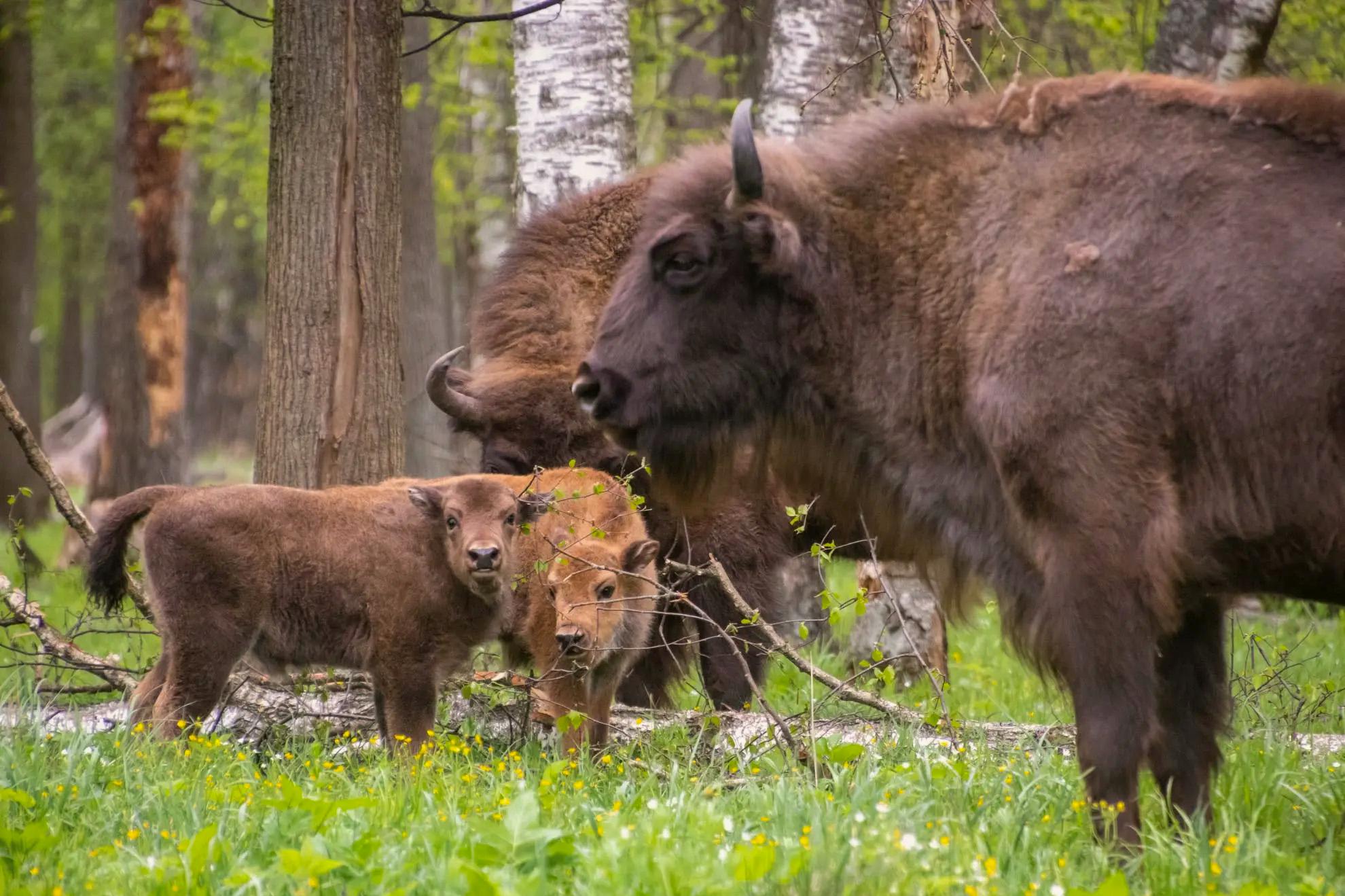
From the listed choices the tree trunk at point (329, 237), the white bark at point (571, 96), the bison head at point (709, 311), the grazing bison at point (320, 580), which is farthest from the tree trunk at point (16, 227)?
the bison head at point (709, 311)

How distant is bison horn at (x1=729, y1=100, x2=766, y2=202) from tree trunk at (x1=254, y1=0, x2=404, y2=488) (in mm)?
2718

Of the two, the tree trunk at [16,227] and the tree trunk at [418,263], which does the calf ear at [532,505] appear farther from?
the tree trunk at [16,227]

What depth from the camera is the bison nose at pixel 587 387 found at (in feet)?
15.8

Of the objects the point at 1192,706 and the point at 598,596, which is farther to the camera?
the point at 598,596

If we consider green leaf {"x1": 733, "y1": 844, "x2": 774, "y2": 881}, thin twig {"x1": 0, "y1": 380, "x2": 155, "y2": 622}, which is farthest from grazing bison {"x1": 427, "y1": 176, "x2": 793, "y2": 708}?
green leaf {"x1": 733, "y1": 844, "x2": 774, "y2": 881}

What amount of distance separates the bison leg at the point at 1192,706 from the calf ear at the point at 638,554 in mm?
2335

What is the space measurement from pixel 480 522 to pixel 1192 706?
9.66 ft

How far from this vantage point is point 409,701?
19.4 ft

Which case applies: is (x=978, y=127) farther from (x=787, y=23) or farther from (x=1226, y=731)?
(x=787, y=23)

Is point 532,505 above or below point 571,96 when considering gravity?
below

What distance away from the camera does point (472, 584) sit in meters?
6.00

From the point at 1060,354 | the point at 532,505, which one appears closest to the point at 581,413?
the point at 532,505

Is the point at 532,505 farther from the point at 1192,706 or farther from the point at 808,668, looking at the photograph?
the point at 1192,706

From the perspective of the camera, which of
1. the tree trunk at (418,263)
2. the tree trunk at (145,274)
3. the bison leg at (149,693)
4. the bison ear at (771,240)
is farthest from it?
the tree trunk at (418,263)
